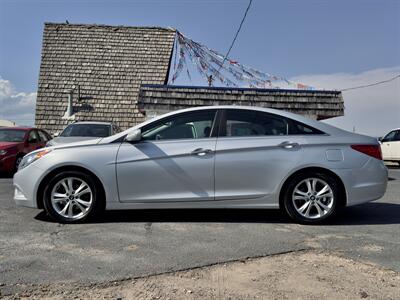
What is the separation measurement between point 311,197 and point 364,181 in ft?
2.23

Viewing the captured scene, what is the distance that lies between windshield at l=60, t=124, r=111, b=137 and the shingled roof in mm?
5390

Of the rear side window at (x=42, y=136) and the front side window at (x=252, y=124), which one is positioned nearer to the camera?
the front side window at (x=252, y=124)

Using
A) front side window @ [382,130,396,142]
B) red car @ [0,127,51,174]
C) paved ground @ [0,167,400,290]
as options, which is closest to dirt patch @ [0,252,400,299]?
paved ground @ [0,167,400,290]

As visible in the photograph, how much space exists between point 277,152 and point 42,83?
→ 582 inches

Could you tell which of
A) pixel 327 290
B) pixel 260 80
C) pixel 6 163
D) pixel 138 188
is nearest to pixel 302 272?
pixel 327 290

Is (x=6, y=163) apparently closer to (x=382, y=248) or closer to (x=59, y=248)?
(x=59, y=248)

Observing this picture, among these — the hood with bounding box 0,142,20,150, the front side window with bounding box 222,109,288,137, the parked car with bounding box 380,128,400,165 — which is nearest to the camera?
the front side window with bounding box 222,109,288,137

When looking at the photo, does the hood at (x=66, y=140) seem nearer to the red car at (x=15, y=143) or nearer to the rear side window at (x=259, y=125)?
the red car at (x=15, y=143)

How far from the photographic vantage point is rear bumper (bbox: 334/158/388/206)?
513cm

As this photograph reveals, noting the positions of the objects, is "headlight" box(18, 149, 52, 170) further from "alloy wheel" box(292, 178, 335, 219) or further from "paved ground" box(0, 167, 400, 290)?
"alloy wheel" box(292, 178, 335, 219)

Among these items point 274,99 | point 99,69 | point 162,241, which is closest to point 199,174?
point 162,241

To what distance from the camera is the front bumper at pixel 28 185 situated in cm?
509

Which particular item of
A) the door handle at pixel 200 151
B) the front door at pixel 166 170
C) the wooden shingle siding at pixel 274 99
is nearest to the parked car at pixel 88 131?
the wooden shingle siding at pixel 274 99

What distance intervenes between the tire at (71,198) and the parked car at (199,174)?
1cm
